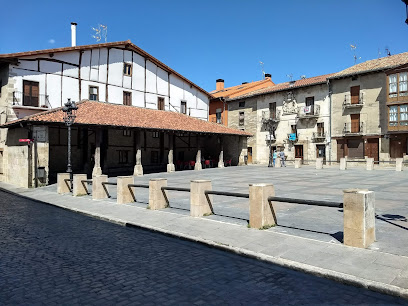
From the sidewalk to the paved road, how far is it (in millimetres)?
153

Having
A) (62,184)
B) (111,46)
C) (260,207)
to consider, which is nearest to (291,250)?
(260,207)

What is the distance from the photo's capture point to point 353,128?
30719mm

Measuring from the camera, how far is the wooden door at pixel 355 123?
3045 cm

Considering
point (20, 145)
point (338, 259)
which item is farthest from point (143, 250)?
point (20, 145)

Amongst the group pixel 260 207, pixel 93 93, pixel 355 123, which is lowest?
pixel 260 207

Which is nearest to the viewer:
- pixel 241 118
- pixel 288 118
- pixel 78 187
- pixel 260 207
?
pixel 260 207

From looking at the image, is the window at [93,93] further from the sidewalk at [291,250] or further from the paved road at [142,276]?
the paved road at [142,276]

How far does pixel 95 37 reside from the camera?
28.5 metres

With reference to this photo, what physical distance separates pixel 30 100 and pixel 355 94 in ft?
92.0

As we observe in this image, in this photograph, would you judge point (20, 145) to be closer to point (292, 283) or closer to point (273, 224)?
point (273, 224)

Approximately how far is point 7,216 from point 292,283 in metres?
8.77

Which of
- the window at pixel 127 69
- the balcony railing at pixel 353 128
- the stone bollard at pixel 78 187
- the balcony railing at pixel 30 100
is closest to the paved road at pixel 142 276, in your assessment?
the stone bollard at pixel 78 187

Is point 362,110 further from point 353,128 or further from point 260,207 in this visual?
point 260,207

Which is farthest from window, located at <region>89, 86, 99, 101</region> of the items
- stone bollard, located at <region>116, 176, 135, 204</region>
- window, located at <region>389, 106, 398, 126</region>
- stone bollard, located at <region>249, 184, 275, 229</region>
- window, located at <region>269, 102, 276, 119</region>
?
window, located at <region>389, 106, 398, 126</region>
